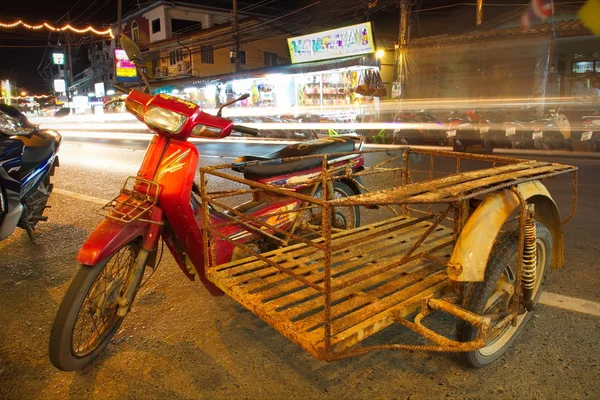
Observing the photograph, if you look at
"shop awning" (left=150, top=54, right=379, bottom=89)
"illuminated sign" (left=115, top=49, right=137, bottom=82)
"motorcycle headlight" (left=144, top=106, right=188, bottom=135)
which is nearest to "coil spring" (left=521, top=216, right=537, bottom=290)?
"motorcycle headlight" (left=144, top=106, right=188, bottom=135)

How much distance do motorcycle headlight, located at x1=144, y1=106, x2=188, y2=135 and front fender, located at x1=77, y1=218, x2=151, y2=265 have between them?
1.99 feet

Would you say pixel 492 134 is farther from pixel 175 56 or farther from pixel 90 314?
pixel 175 56

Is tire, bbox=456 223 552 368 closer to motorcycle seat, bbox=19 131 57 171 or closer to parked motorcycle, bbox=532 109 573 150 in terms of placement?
motorcycle seat, bbox=19 131 57 171

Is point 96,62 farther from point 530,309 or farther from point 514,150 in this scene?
point 530,309

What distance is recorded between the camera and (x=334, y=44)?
18062 mm

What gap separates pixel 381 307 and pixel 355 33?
16373 mm

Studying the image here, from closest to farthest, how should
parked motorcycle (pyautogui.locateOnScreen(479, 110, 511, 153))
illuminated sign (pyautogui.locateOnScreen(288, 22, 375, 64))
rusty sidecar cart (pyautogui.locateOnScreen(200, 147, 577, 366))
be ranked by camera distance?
1. rusty sidecar cart (pyautogui.locateOnScreen(200, 147, 577, 366))
2. parked motorcycle (pyautogui.locateOnScreen(479, 110, 511, 153))
3. illuminated sign (pyautogui.locateOnScreen(288, 22, 375, 64))

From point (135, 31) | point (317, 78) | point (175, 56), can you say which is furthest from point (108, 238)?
point (135, 31)

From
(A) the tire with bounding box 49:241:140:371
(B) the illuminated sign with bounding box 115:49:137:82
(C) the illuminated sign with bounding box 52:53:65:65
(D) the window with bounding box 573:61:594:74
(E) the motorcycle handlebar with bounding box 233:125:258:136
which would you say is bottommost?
(A) the tire with bounding box 49:241:140:371

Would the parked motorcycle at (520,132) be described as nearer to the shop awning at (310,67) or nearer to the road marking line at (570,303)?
the shop awning at (310,67)

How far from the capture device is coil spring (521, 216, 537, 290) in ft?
7.75

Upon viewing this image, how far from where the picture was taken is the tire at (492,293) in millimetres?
2328

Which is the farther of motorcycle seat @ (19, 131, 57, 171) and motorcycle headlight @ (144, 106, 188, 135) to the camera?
motorcycle seat @ (19, 131, 57, 171)

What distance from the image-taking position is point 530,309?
2.55 meters
